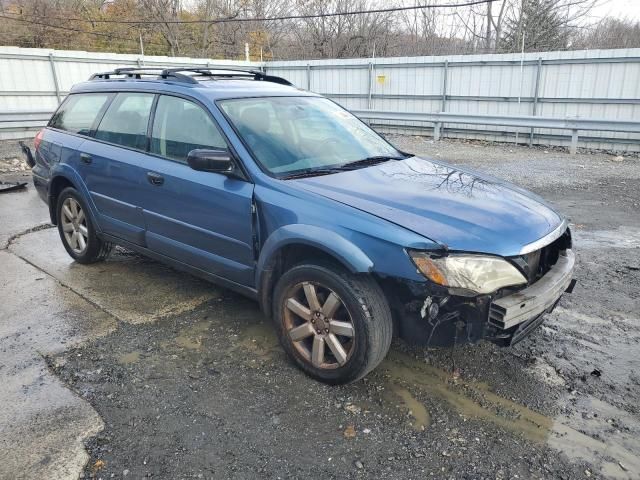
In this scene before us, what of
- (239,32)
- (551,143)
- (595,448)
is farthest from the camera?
(239,32)

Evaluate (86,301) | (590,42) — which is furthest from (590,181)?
(590,42)

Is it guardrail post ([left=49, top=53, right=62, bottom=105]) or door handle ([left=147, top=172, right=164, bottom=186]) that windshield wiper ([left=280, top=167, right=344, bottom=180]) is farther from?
guardrail post ([left=49, top=53, right=62, bottom=105])

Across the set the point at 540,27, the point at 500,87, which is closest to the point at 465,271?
the point at 500,87

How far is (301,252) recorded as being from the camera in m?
3.15

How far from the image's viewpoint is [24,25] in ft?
75.5

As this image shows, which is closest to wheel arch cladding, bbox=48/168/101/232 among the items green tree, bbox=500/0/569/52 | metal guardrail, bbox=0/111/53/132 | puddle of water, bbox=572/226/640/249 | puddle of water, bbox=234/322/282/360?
puddle of water, bbox=234/322/282/360

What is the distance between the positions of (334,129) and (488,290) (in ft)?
6.52

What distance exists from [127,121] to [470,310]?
3.23 m

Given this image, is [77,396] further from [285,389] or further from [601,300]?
[601,300]

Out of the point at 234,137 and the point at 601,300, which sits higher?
the point at 234,137

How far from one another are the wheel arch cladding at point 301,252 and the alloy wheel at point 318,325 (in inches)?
7.6

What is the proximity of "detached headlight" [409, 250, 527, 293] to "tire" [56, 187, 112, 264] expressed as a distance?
3.38m

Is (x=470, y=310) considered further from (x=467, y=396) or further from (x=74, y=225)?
(x=74, y=225)

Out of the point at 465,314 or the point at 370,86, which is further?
the point at 370,86
